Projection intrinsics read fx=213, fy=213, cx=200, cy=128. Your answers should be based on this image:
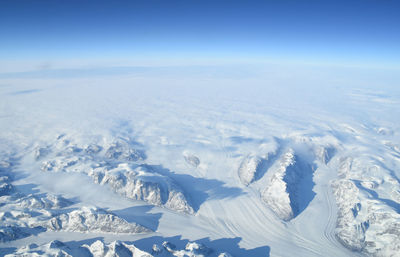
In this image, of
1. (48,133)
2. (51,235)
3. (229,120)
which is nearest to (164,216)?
(51,235)

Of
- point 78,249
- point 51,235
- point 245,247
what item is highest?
point 78,249

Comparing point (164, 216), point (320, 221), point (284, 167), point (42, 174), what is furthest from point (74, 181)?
point (320, 221)

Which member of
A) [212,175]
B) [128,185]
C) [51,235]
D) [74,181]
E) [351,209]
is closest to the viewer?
[51,235]

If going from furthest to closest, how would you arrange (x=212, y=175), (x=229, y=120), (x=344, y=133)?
(x=229, y=120) < (x=344, y=133) < (x=212, y=175)

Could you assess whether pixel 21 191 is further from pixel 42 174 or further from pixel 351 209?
pixel 351 209

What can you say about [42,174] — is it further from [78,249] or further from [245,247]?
[245,247]

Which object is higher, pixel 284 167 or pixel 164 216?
pixel 284 167

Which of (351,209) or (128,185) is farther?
(128,185)

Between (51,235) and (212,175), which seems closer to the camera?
(51,235)

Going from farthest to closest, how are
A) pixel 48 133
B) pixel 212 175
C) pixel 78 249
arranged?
pixel 48 133 → pixel 212 175 → pixel 78 249
